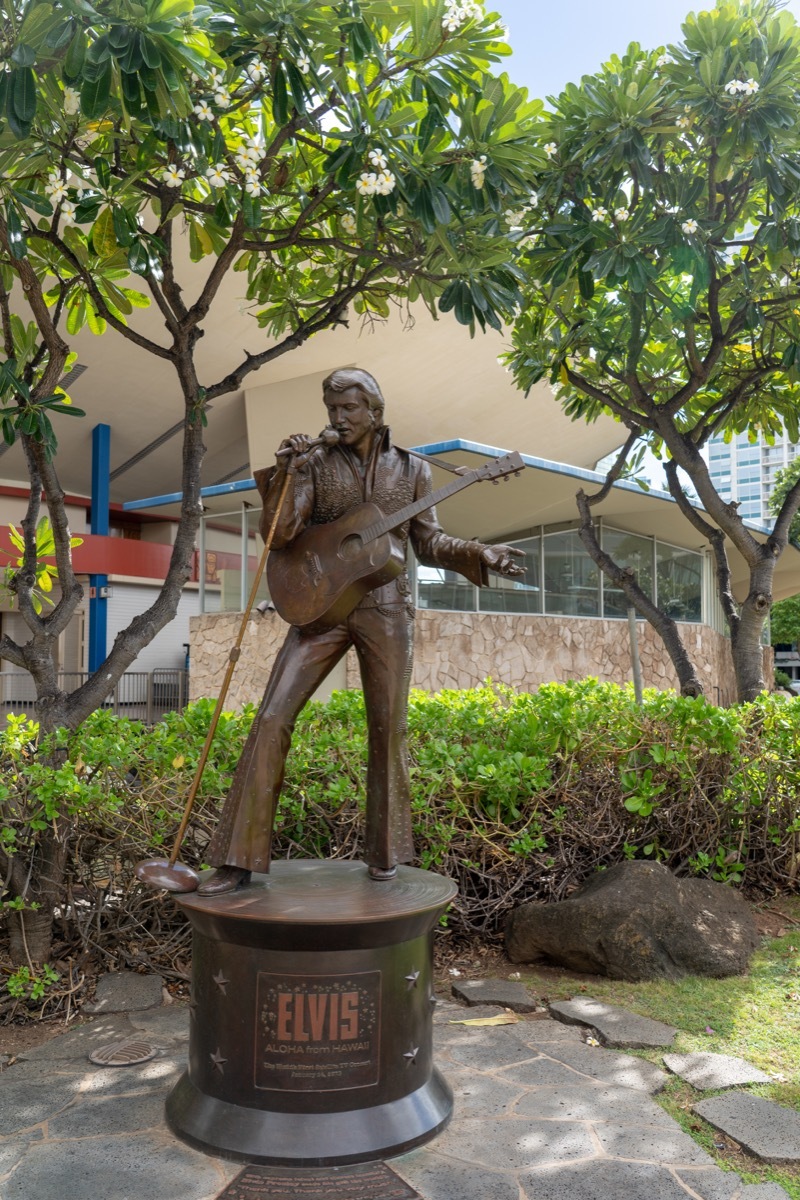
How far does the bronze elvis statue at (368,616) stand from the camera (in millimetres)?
3639

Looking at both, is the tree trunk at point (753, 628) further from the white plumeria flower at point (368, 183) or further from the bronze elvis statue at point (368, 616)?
the white plumeria flower at point (368, 183)

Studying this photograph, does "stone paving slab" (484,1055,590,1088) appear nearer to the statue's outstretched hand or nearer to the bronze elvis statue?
the bronze elvis statue

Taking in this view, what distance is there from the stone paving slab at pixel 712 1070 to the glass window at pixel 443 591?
9931 mm

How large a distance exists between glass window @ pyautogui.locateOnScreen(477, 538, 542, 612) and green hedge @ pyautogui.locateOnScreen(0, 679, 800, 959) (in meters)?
8.20

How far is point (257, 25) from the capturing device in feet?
12.7

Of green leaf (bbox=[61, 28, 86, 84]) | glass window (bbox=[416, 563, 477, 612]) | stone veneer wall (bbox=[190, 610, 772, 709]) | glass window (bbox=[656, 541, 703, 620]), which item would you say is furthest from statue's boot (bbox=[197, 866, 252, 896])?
glass window (bbox=[656, 541, 703, 620])

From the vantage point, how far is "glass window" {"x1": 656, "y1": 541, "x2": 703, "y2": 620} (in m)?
18.8

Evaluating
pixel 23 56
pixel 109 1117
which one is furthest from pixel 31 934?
pixel 23 56

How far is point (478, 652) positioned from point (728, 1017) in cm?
994

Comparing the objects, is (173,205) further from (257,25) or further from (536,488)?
(536,488)

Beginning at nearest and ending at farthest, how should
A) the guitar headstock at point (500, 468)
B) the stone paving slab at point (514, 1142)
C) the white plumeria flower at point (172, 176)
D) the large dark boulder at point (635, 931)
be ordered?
the stone paving slab at point (514, 1142) < the guitar headstock at point (500, 468) < the white plumeria flower at point (172, 176) < the large dark boulder at point (635, 931)

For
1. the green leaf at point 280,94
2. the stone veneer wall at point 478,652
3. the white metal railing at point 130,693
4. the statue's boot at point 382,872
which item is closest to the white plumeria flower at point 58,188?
the green leaf at point 280,94

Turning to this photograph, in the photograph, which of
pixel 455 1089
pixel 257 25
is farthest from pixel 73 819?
pixel 257 25

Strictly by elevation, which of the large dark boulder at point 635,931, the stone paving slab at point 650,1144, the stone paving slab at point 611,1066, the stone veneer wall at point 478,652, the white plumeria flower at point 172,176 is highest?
the white plumeria flower at point 172,176
